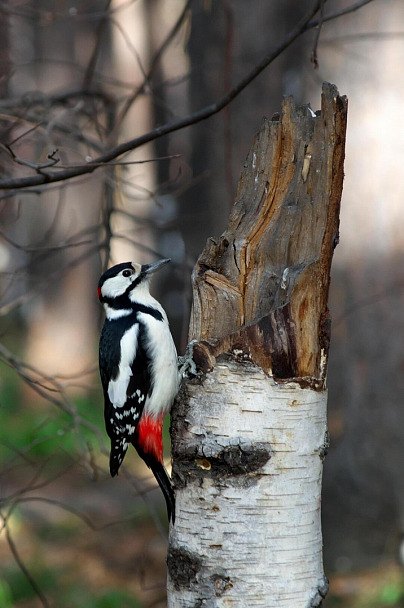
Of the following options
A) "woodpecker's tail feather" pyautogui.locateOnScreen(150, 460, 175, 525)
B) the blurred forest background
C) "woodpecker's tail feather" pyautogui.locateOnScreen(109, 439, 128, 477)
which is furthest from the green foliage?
"woodpecker's tail feather" pyautogui.locateOnScreen(150, 460, 175, 525)

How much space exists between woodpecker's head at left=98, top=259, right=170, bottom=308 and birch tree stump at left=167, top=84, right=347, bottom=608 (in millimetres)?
865

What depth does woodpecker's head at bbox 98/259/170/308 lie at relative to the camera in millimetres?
3291

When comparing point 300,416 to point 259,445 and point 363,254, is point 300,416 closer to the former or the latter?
point 259,445

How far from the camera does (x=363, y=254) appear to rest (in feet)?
15.2

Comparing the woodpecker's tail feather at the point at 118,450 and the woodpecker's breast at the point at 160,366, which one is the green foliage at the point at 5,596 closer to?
the woodpecker's tail feather at the point at 118,450

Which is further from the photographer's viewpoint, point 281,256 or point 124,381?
point 124,381

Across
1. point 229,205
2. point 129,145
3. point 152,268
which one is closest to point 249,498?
point 129,145

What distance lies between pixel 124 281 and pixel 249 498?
1452 millimetres

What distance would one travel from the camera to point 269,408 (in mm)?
2217

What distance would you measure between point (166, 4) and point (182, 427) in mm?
11125

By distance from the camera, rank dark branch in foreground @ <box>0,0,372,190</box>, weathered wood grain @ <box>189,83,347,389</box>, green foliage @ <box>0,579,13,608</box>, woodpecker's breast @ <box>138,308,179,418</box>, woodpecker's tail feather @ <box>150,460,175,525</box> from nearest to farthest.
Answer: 1. weathered wood grain @ <box>189,83,347,389</box>
2. dark branch in foreground @ <box>0,0,372,190</box>
3. woodpecker's tail feather @ <box>150,460,175,525</box>
4. woodpecker's breast @ <box>138,308,179,418</box>
5. green foliage @ <box>0,579,13,608</box>

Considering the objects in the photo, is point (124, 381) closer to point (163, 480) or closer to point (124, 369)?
point (124, 369)

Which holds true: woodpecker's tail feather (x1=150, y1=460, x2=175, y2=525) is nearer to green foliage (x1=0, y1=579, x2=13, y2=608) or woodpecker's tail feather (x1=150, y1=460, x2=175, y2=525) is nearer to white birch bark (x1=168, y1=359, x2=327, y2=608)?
white birch bark (x1=168, y1=359, x2=327, y2=608)

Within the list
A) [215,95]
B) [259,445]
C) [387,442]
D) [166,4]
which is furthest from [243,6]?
[166,4]
